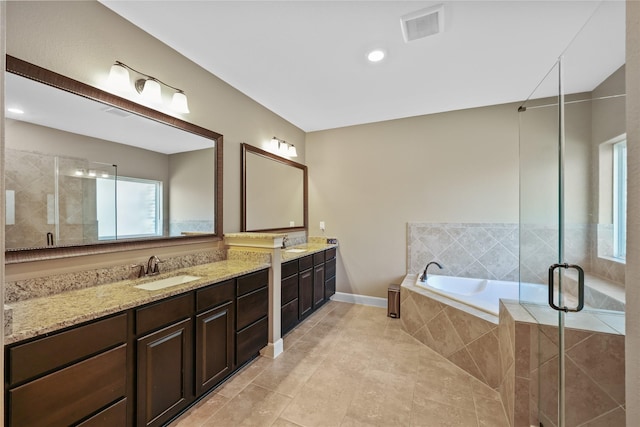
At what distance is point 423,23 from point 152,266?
2.64m

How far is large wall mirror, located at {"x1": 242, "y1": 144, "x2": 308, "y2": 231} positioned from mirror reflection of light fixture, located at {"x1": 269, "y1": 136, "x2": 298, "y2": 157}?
84mm

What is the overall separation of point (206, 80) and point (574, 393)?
3.45 metres

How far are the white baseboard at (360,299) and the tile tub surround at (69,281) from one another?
8.11ft

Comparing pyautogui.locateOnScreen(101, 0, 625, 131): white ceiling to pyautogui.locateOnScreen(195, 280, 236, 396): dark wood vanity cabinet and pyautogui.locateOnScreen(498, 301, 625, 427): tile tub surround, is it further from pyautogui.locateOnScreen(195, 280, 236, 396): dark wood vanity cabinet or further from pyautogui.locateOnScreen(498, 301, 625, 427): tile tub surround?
pyautogui.locateOnScreen(195, 280, 236, 396): dark wood vanity cabinet

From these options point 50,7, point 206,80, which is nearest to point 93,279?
point 50,7

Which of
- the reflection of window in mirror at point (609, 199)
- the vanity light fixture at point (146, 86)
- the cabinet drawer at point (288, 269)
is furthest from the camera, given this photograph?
A: the cabinet drawer at point (288, 269)

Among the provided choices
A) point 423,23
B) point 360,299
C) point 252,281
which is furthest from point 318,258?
point 423,23

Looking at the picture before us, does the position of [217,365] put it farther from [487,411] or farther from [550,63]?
[550,63]

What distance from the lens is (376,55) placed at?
2.22 meters

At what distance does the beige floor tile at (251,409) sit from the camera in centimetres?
165

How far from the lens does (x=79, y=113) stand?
162 centimetres

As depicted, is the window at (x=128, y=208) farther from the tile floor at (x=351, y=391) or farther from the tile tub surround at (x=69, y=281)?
the tile floor at (x=351, y=391)

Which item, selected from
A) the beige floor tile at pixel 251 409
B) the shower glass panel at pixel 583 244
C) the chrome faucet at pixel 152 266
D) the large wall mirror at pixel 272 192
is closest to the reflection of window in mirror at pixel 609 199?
the shower glass panel at pixel 583 244

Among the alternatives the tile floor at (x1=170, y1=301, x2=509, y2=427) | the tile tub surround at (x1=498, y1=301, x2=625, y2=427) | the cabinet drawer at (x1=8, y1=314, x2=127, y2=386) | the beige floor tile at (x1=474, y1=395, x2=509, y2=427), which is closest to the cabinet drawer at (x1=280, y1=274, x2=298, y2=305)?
the tile floor at (x1=170, y1=301, x2=509, y2=427)
